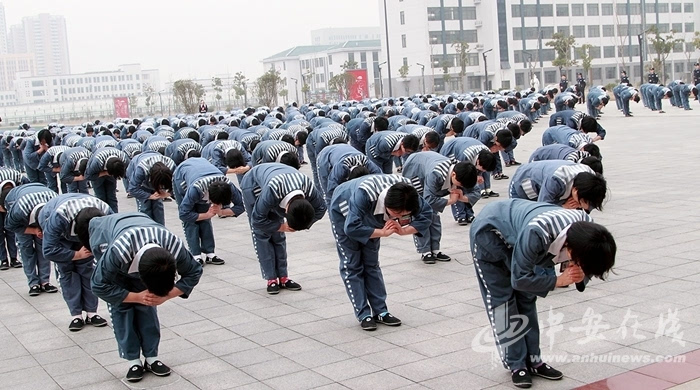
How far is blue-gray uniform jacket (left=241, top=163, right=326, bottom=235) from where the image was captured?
6840 mm

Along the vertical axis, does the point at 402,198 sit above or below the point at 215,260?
above

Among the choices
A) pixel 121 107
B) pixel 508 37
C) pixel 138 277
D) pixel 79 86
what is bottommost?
pixel 138 277

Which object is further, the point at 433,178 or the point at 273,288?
the point at 433,178

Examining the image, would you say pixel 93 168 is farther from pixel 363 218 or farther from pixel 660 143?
pixel 660 143

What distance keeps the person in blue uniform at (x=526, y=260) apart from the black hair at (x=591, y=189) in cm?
87

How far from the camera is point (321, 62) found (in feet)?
250

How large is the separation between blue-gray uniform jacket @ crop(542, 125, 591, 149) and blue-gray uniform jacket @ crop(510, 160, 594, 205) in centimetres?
300

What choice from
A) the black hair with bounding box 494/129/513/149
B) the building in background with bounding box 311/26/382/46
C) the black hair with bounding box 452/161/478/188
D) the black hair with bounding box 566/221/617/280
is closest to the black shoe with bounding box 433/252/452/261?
the black hair with bounding box 452/161/478/188

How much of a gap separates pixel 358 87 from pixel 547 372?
4336 cm

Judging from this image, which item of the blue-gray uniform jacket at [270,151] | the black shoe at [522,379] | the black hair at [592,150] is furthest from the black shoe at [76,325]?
the black hair at [592,150]

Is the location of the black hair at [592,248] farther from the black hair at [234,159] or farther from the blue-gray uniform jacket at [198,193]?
the black hair at [234,159]

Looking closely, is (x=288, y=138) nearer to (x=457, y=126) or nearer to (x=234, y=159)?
(x=457, y=126)

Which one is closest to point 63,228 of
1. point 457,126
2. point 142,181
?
point 142,181

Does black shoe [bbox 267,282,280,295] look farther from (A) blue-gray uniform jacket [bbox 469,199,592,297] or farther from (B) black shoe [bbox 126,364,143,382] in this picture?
(A) blue-gray uniform jacket [bbox 469,199,592,297]
